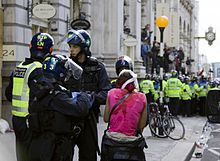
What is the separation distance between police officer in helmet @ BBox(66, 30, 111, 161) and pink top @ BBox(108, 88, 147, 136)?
156 mm

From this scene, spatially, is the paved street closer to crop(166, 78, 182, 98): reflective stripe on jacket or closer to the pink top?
the pink top

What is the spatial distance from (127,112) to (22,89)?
117 cm

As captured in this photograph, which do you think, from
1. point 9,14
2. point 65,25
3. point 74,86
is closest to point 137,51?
point 65,25

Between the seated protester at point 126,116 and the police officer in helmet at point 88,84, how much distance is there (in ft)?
0.51

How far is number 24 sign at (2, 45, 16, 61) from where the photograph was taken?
40.7ft

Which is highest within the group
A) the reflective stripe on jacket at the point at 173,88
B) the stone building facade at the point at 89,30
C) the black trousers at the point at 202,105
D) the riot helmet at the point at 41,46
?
the stone building facade at the point at 89,30

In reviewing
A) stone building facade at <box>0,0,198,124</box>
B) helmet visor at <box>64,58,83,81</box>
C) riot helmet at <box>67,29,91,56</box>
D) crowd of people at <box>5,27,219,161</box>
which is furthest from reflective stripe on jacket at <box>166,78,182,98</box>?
helmet visor at <box>64,58,83,81</box>

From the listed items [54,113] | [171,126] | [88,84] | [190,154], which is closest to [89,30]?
[171,126]

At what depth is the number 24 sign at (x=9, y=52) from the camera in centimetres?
1240

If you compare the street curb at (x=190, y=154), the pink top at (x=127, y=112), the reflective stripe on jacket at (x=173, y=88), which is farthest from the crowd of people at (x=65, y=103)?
the reflective stripe on jacket at (x=173, y=88)

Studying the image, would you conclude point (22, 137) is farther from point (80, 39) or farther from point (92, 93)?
point (80, 39)

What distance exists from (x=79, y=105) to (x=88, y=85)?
3.51 feet

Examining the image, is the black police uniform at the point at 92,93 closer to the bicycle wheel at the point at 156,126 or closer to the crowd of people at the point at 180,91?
the bicycle wheel at the point at 156,126

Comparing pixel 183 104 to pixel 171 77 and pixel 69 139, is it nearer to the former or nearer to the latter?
pixel 171 77
